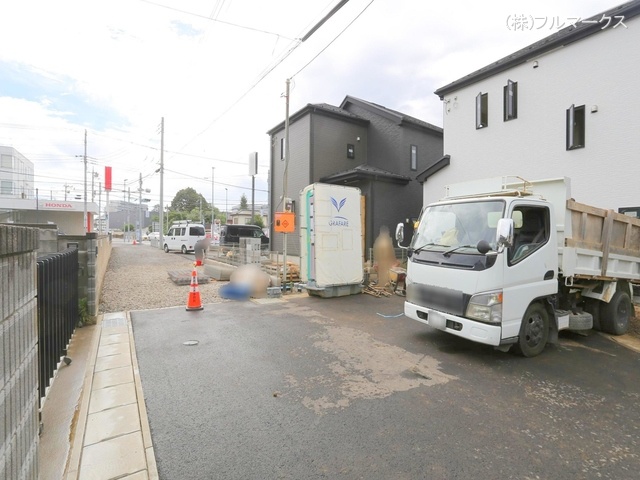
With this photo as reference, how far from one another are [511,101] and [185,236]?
19.1 m

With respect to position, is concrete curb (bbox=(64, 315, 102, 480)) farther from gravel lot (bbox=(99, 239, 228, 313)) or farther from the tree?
the tree

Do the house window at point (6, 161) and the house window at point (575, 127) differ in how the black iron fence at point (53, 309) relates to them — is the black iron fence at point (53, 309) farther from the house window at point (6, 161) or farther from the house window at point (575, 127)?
the house window at point (6, 161)

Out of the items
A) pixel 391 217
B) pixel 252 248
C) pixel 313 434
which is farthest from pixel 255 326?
pixel 391 217

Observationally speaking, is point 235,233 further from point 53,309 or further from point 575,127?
point 575,127

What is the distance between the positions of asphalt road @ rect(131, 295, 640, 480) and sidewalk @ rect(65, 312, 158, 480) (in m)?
0.12

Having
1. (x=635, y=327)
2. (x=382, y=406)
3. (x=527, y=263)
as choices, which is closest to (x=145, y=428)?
(x=382, y=406)

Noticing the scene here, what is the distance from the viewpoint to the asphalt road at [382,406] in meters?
2.52

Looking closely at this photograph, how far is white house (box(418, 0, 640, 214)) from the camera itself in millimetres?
8273

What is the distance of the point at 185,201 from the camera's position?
226 ft

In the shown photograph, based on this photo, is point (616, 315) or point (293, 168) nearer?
point (616, 315)

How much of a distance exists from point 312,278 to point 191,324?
3321 mm

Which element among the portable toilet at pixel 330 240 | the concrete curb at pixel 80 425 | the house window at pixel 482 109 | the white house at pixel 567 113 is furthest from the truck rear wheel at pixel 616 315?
the concrete curb at pixel 80 425

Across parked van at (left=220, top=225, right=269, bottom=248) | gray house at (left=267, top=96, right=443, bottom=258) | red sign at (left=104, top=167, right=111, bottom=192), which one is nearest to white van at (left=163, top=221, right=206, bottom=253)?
parked van at (left=220, top=225, right=269, bottom=248)

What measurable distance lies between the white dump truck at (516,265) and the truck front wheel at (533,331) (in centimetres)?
1
